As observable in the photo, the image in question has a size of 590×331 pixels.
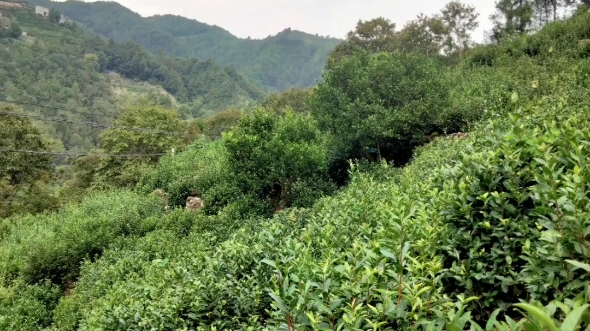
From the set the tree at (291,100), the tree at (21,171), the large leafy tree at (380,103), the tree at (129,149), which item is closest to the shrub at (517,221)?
the large leafy tree at (380,103)

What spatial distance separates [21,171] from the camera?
840 inches

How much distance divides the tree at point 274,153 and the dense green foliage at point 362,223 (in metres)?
0.06

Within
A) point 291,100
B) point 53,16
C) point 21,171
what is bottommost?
point 21,171

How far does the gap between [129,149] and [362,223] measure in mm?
22887

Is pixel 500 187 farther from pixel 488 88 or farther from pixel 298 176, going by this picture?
pixel 488 88

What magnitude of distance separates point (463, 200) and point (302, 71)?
16742 cm

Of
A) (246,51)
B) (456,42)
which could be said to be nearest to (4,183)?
(456,42)

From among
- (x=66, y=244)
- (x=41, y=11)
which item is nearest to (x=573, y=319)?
(x=66, y=244)

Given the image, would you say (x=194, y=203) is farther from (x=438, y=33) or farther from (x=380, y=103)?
(x=438, y=33)

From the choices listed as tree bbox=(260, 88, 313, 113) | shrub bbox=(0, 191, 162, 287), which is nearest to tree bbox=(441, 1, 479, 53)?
tree bbox=(260, 88, 313, 113)

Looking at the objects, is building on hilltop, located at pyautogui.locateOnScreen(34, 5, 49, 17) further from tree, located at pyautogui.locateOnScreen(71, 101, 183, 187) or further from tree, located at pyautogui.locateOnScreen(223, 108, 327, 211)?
tree, located at pyautogui.locateOnScreen(223, 108, 327, 211)

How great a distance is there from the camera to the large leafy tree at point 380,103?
13.5 metres

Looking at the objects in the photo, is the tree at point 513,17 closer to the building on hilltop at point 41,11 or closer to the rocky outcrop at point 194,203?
the rocky outcrop at point 194,203

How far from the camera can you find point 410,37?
1103 inches
